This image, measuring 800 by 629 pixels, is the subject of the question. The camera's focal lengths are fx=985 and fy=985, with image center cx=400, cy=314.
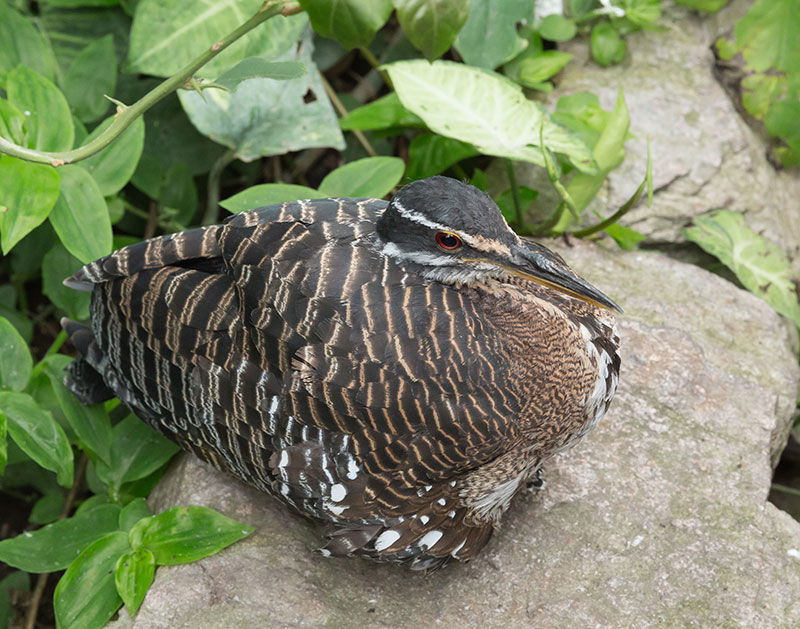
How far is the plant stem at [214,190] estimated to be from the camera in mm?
4223

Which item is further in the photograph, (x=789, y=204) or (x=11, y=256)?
(x=789, y=204)

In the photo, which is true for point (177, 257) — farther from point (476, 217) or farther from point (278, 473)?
point (476, 217)

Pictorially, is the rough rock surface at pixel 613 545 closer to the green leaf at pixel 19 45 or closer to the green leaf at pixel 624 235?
the green leaf at pixel 624 235

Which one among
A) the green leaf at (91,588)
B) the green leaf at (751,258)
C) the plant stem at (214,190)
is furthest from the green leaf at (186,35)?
the green leaf at (751,258)

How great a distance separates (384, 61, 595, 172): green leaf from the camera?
11.6 ft

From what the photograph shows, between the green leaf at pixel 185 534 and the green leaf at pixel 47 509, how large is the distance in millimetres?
974

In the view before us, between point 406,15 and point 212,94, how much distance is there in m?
1.38

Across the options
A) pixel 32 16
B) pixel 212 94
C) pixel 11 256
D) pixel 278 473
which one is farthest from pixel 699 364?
pixel 32 16

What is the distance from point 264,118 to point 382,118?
18.7 inches

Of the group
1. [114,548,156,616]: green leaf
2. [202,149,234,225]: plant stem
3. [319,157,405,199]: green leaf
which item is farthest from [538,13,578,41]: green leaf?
[114,548,156,616]: green leaf

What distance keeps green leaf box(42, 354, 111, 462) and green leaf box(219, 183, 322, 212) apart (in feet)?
2.70

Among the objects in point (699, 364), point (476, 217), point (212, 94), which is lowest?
point (699, 364)

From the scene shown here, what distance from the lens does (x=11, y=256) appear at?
13.8 feet

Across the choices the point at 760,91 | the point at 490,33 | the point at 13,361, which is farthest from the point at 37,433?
the point at 760,91
